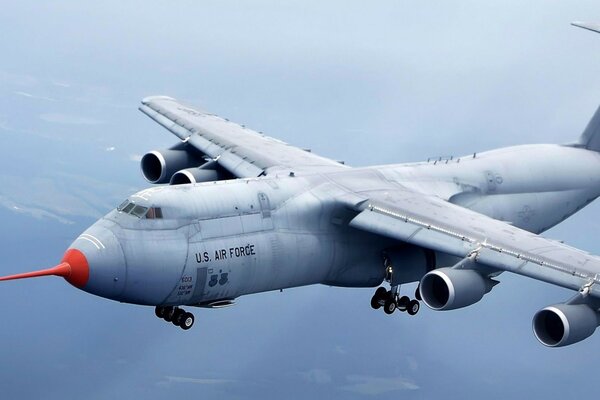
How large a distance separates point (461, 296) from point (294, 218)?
697cm

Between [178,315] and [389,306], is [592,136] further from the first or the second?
[178,315]

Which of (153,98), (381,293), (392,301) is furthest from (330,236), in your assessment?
(153,98)

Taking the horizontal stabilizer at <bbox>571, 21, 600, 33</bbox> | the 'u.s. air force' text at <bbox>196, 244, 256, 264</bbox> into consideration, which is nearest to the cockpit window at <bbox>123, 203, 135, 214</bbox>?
the 'u.s. air force' text at <bbox>196, 244, 256, 264</bbox>

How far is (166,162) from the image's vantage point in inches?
2151

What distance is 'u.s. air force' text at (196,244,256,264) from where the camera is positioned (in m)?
40.9

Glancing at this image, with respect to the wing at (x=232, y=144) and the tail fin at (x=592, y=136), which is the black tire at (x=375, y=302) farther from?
the tail fin at (x=592, y=136)

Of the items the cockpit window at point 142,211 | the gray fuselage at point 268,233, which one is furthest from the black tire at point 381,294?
the cockpit window at point 142,211

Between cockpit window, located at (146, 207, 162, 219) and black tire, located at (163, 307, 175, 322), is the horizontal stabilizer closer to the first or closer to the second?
cockpit window, located at (146, 207, 162, 219)

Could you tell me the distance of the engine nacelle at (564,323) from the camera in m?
39.1

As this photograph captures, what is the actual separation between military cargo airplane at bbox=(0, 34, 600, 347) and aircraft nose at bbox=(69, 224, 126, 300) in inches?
1.6

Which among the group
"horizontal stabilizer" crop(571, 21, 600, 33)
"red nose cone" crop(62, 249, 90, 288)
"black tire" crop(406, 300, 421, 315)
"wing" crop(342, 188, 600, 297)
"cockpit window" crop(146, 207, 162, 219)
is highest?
"horizontal stabilizer" crop(571, 21, 600, 33)

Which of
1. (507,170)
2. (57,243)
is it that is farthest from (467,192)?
(57,243)

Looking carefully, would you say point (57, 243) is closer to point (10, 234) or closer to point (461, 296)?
point (10, 234)

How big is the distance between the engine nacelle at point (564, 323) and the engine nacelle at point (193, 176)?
17.2 meters
